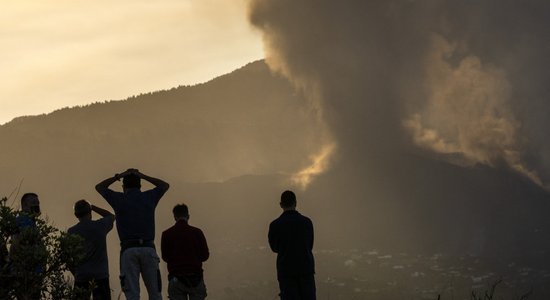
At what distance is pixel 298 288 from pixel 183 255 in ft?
6.50

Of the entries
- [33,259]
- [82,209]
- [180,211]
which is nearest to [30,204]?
[82,209]

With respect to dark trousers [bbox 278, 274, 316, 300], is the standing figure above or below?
below

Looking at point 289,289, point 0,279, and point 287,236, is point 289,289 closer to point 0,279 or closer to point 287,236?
point 287,236

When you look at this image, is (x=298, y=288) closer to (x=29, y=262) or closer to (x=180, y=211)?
(x=180, y=211)

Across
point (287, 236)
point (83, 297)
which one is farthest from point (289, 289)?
point (83, 297)

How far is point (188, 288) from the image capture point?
61.6ft

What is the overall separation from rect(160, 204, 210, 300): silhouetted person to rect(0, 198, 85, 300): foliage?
3.84 m

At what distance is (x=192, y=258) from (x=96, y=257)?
1.54 m

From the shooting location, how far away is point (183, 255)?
18656mm

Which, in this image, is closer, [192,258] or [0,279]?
[0,279]

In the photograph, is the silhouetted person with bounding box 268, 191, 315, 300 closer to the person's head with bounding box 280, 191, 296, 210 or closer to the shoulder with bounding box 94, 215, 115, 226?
the person's head with bounding box 280, 191, 296, 210

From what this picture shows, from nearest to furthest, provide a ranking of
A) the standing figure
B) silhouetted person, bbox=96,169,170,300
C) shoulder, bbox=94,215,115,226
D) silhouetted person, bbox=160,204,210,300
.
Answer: the standing figure, shoulder, bbox=94,215,115,226, silhouetted person, bbox=96,169,170,300, silhouetted person, bbox=160,204,210,300

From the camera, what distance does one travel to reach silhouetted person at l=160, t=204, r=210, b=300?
18.6m

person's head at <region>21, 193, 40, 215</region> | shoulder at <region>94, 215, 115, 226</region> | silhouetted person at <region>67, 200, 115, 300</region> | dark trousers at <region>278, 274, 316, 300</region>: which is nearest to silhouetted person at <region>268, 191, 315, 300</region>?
dark trousers at <region>278, 274, 316, 300</region>
